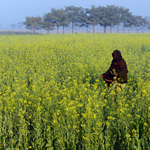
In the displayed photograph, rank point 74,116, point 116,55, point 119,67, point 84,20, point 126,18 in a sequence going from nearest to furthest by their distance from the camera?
point 74,116 → point 116,55 → point 119,67 → point 84,20 → point 126,18

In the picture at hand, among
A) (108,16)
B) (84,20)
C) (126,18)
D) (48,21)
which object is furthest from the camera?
(126,18)

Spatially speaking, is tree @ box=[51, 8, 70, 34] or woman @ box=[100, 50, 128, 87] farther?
tree @ box=[51, 8, 70, 34]

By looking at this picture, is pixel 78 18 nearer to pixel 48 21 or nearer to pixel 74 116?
pixel 48 21

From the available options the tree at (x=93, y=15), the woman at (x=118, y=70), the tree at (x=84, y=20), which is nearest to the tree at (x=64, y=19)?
the tree at (x=84, y=20)

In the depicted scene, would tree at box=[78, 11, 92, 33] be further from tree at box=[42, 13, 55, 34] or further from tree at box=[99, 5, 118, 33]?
tree at box=[42, 13, 55, 34]

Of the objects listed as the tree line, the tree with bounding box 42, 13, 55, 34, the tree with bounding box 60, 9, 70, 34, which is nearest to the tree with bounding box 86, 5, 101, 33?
the tree line

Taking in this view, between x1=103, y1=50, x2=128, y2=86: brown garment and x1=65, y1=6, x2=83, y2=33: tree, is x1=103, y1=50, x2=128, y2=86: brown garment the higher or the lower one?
the lower one

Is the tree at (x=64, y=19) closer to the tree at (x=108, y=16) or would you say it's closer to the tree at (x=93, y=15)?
the tree at (x=93, y=15)

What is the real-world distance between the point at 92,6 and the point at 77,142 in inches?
2576

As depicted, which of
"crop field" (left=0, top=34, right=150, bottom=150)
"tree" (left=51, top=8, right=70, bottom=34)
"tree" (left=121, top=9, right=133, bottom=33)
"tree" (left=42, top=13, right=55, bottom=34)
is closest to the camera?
"crop field" (left=0, top=34, right=150, bottom=150)

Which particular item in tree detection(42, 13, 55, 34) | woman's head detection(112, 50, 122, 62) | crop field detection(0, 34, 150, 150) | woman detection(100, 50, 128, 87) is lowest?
crop field detection(0, 34, 150, 150)

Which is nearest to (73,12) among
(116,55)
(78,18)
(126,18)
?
(78,18)

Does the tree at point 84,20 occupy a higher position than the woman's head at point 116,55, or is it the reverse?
the tree at point 84,20

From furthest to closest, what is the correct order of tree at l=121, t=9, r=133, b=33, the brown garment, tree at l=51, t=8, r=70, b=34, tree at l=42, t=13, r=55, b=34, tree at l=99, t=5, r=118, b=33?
tree at l=121, t=9, r=133, b=33
tree at l=99, t=5, r=118, b=33
tree at l=51, t=8, r=70, b=34
tree at l=42, t=13, r=55, b=34
the brown garment
